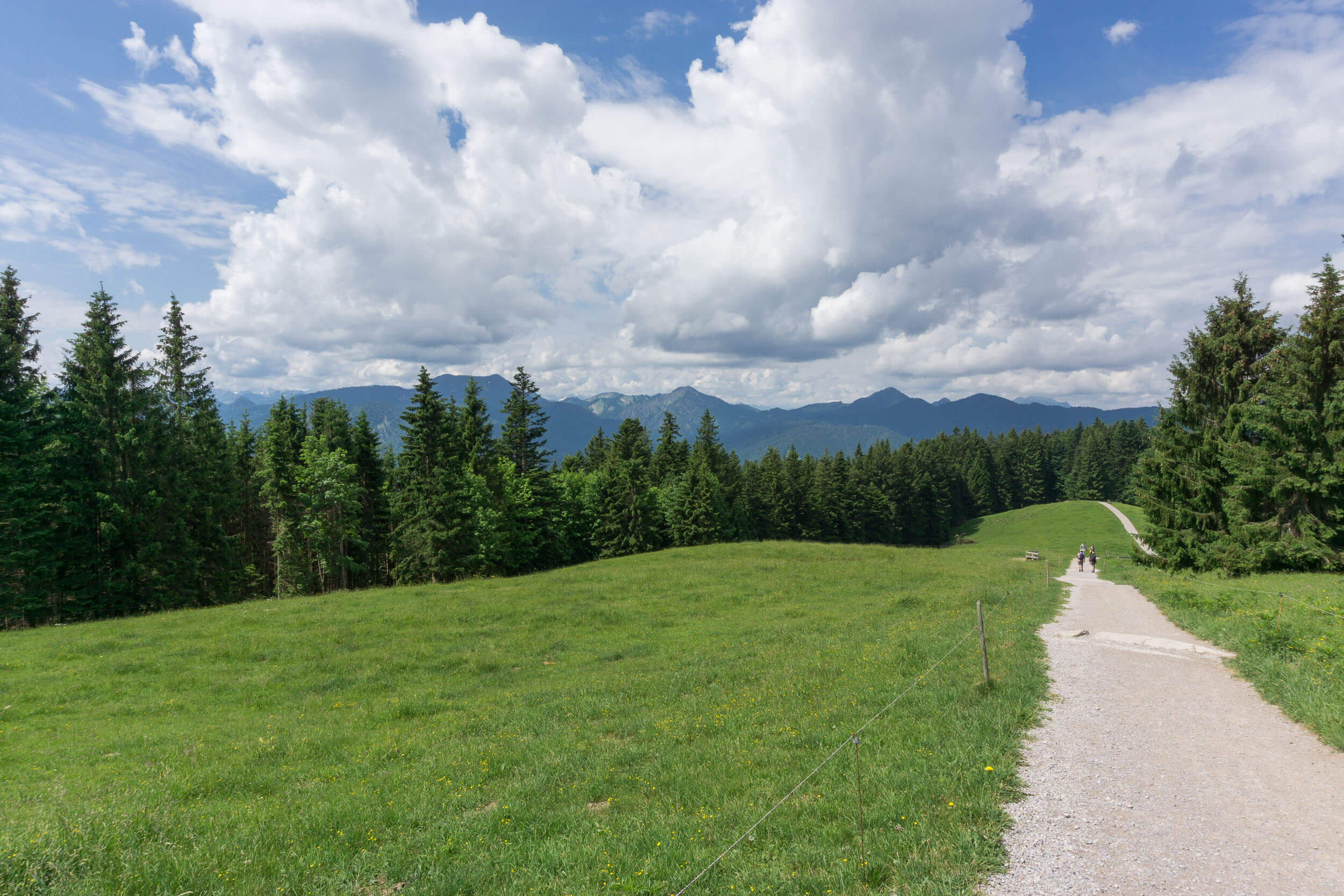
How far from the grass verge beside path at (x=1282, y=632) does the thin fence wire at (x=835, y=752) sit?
5.29m

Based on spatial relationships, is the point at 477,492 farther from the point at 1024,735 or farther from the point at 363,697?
the point at 1024,735

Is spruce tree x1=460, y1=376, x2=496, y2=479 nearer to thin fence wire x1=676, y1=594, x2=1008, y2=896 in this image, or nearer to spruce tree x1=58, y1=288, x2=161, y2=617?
spruce tree x1=58, y1=288, x2=161, y2=617

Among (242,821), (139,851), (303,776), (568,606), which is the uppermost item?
(139,851)

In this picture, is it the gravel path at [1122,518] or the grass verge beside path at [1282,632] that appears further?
the gravel path at [1122,518]

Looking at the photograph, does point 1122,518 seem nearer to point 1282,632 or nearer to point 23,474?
point 1282,632

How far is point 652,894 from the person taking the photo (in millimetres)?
5922

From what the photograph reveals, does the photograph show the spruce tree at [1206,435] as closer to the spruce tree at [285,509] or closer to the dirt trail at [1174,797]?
the dirt trail at [1174,797]

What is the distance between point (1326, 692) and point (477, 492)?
4547 centimetres

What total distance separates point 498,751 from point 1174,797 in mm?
11359

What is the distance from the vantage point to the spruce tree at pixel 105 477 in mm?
29719

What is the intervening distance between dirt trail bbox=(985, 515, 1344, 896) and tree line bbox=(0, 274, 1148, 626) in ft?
137

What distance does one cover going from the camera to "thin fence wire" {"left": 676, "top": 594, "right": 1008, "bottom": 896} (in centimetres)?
609

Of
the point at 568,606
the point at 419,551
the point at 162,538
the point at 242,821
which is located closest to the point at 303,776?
the point at 242,821

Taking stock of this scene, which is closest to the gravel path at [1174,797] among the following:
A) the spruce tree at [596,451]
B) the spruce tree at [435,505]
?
the spruce tree at [435,505]
